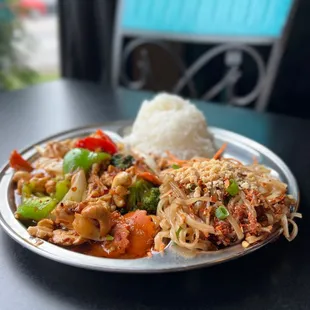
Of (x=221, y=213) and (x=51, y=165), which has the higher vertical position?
(x=221, y=213)

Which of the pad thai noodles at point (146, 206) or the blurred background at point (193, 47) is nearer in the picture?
the pad thai noodles at point (146, 206)

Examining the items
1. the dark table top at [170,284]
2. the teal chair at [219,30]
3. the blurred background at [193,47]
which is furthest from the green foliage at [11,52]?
the dark table top at [170,284]

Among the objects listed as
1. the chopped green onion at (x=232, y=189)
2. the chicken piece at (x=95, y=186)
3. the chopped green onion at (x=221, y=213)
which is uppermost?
the chopped green onion at (x=232, y=189)

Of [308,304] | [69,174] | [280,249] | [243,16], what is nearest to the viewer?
[308,304]

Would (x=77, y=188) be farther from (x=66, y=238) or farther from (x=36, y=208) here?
(x=66, y=238)

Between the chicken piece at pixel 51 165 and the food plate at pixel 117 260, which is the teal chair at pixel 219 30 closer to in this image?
the food plate at pixel 117 260

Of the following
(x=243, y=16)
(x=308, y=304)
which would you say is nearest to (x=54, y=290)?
(x=308, y=304)

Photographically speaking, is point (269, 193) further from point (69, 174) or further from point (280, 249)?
point (69, 174)

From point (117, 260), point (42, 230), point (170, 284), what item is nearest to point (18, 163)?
point (42, 230)
